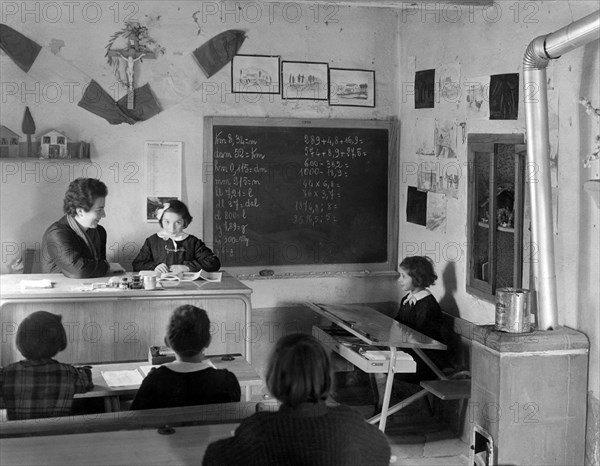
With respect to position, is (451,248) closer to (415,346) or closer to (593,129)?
(415,346)

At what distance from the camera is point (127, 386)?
3.92 meters

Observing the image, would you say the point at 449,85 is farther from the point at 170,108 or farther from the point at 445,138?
the point at 170,108

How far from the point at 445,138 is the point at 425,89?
0.51 m

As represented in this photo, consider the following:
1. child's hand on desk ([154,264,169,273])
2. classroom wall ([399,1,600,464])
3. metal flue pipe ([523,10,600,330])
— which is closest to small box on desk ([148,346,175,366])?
child's hand on desk ([154,264,169,273])

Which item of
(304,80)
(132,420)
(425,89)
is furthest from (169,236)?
(132,420)

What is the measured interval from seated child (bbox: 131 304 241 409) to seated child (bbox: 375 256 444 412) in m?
2.06

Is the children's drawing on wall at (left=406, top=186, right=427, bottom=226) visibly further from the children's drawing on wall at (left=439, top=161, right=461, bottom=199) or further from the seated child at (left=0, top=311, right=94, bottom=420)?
the seated child at (left=0, top=311, right=94, bottom=420)

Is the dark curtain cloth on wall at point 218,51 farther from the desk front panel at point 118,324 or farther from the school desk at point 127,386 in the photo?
the school desk at point 127,386

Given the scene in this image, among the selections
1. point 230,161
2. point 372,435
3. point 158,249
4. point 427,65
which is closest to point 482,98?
point 427,65

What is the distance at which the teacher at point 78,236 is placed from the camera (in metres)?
5.56

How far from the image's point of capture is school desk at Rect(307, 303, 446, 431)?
197 inches

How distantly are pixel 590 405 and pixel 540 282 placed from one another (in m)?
0.63

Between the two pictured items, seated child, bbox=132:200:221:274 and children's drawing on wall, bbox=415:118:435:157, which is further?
children's drawing on wall, bbox=415:118:435:157

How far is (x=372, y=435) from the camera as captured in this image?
8.64 feet
